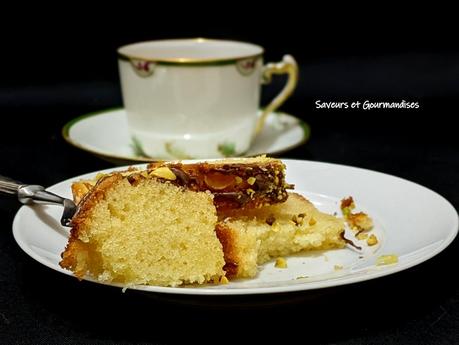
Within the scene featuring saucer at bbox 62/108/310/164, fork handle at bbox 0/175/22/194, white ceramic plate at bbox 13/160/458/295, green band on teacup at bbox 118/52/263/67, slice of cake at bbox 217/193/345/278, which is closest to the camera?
white ceramic plate at bbox 13/160/458/295

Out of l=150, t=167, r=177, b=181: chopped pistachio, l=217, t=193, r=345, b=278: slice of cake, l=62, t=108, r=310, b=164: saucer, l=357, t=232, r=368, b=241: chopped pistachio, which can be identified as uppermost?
l=150, t=167, r=177, b=181: chopped pistachio

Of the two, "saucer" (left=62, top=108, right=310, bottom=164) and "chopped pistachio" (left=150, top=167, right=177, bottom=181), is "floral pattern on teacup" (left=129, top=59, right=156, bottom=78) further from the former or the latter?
"chopped pistachio" (left=150, top=167, right=177, bottom=181)

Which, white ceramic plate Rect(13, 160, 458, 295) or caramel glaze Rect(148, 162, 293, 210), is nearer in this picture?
white ceramic plate Rect(13, 160, 458, 295)

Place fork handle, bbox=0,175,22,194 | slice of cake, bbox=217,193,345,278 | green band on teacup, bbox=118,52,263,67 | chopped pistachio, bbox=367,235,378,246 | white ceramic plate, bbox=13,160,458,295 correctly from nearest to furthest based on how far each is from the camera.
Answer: white ceramic plate, bbox=13,160,458,295 < slice of cake, bbox=217,193,345,278 < chopped pistachio, bbox=367,235,378,246 < fork handle, bbox=0,175,22,194 < green band on teacup, bbox=118,52,263,67

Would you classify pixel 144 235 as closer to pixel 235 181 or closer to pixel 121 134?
pixel 235 181

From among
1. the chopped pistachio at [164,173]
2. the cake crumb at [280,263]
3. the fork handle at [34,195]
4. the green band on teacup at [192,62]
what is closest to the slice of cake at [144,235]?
the chopped pistachio at [164,173]

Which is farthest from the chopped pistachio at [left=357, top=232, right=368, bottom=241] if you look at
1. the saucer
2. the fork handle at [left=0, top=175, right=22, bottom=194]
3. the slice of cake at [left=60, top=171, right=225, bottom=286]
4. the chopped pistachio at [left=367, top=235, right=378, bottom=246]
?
the fork handle at [left=0, top=175, right=22, bottom=194]

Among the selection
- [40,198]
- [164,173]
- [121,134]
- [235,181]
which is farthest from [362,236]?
[121,134]

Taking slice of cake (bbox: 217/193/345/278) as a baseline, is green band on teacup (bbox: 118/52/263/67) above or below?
above
